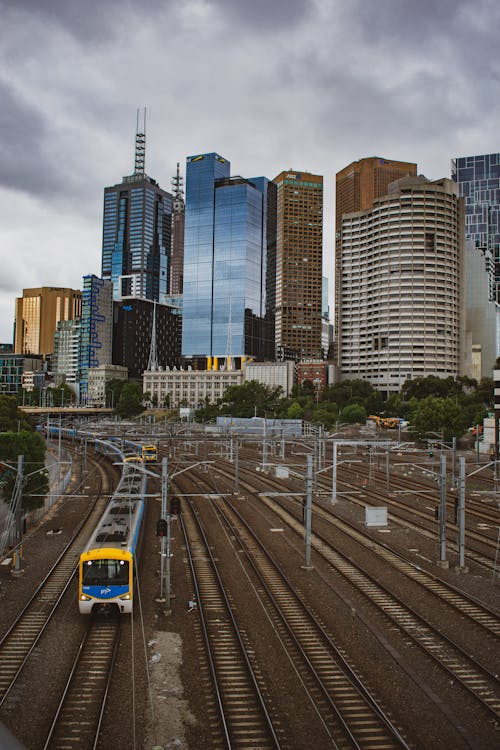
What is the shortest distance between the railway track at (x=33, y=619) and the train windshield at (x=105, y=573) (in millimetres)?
2265

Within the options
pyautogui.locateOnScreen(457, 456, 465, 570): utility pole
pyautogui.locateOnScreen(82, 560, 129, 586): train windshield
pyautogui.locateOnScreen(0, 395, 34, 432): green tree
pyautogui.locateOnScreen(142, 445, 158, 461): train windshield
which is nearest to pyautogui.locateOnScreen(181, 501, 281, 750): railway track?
pyautogui.locateOnScreen(82, 560, 129, 586): train windshield

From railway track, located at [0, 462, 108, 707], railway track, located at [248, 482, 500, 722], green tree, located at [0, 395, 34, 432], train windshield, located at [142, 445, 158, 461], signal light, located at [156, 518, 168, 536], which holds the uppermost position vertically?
green tree, located at [0, 395, 34, 432]

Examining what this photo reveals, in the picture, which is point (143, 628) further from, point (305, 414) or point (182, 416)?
point (182, 416)

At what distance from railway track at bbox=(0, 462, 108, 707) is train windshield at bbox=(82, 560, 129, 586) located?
2265 mm

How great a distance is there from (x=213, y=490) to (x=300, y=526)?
16.3 metres

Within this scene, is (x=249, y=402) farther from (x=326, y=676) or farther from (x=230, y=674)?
(x=326, y=676)

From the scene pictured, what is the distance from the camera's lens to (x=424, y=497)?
5291 centimetres

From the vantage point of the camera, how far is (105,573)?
20719 millimetres

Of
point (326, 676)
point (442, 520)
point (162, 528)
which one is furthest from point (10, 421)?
point (326, 676)

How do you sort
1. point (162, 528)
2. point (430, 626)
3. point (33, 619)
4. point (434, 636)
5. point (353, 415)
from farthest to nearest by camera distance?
point (353, 415) < point (162, 528) < point (33, 619) < point (430, 626) < point (434, 636)

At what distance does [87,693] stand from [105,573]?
5.36 metres

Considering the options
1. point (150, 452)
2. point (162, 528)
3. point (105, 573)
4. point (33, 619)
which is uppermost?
point (162, 528)

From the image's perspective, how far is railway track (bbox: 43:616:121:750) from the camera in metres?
13.5

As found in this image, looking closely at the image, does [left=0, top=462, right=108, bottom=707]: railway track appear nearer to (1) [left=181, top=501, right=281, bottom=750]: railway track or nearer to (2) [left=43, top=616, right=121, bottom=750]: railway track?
(2) [left=43, top=616, right=121, bottom=750]: railway track
